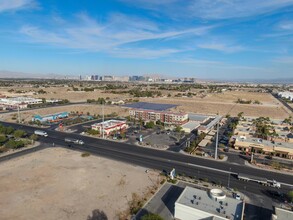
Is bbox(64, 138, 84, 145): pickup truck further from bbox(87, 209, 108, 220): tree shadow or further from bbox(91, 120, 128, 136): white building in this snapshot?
bbox(87, 209, 108, 220): tree shadow

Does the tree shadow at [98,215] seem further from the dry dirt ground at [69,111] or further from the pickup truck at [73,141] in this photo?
the dry dirt ground at [69,111]

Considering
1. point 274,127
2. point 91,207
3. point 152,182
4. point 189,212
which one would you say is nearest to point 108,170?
point 152,182

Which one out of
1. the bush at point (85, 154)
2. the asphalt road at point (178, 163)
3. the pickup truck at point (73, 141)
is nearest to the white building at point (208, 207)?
the asphalt road at point (178, 163)

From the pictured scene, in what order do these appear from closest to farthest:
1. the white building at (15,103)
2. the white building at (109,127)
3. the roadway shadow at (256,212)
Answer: the roadway shadow at (256,212) < the white building at (109,127) < the white building at (15,103)

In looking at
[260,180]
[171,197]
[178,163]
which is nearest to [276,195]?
[260,180]

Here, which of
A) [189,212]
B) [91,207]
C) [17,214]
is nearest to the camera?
[189,212]

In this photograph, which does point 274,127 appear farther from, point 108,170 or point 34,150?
point 34,150
